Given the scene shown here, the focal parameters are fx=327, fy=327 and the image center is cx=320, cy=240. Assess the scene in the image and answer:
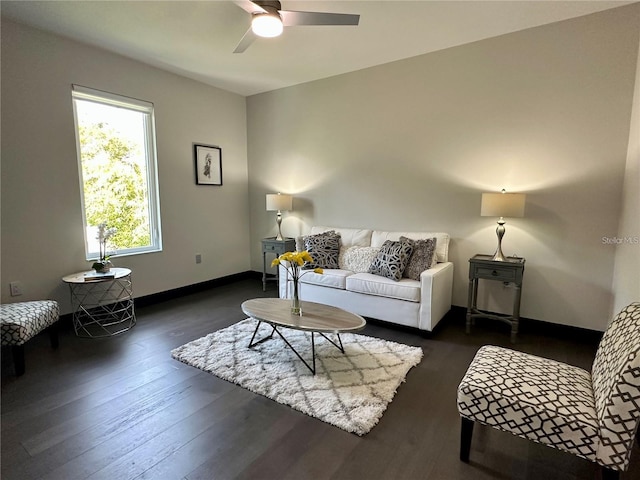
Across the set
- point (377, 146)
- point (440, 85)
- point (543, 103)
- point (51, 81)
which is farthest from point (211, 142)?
point (543, 103)

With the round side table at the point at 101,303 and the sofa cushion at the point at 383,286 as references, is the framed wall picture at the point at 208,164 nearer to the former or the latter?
the round side table at the point at 101,303

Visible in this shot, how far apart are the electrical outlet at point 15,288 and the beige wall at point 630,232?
4969 mm

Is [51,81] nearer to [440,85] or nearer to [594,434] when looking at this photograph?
[440,85]

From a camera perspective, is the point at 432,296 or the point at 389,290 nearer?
the point at 432,296

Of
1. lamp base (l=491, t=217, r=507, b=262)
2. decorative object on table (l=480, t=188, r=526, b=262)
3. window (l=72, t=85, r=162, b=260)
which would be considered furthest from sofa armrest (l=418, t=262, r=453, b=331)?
window (l=72, t=85, r=162, b=260)

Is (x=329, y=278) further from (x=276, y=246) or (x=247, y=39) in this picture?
(x=247, y=39)

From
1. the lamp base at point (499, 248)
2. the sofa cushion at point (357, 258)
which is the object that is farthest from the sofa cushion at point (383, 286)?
the lamp base at point (499, 248)

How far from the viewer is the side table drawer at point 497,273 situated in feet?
9.91

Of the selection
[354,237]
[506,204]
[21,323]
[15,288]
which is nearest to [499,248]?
[506,204]

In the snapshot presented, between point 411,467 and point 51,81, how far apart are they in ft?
14.1

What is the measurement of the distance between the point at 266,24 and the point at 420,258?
8.05 ft

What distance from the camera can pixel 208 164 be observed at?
4715mm

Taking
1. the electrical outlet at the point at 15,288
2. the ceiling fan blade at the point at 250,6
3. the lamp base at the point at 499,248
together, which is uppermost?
the ceiling fan blade at the point at 250,6

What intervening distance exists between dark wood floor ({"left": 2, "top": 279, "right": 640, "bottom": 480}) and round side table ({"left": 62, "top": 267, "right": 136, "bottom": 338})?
52 centimetres
